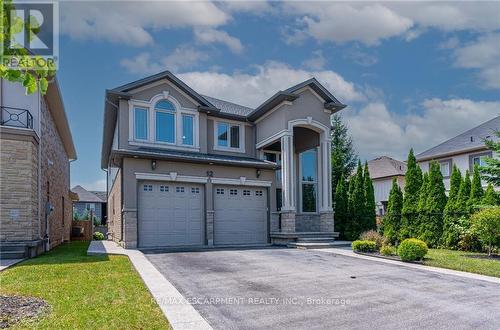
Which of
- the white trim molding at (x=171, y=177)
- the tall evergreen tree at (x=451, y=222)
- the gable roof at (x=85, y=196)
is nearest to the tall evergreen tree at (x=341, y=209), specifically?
the tall evergreen tree at (x=451, y=222)

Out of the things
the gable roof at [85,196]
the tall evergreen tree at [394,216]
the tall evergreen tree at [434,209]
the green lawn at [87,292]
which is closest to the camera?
the green lawn at [87,292]

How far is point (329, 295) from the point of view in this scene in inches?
281

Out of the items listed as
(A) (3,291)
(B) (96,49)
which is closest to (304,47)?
(B) (96,49)

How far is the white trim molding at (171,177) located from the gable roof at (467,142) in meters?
19.4

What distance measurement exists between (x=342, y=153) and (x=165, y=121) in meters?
16.6

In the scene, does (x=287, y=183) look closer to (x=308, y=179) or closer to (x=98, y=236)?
(x=308, y=179)

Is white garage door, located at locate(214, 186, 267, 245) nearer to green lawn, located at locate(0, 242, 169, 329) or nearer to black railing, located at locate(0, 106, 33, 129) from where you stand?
green lawn, located at locate(0, 242, 169, 329)

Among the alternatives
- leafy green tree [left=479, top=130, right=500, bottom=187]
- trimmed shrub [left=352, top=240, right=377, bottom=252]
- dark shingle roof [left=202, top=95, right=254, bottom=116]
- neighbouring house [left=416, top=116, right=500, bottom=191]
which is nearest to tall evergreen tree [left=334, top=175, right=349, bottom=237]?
trimmed shrub [left=352, top=240, right=377, bottom=252]

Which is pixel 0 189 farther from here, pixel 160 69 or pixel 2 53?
pixel 2 53

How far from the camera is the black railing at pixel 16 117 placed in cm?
1288

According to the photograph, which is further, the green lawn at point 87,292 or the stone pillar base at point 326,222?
the stone pillar base at point 326,222

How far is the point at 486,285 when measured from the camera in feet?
26.7

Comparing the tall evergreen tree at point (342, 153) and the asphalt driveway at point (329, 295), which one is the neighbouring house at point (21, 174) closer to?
the asphalt driveway at point (329, 295)

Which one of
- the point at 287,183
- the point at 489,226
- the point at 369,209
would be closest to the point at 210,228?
the point at 287,183
